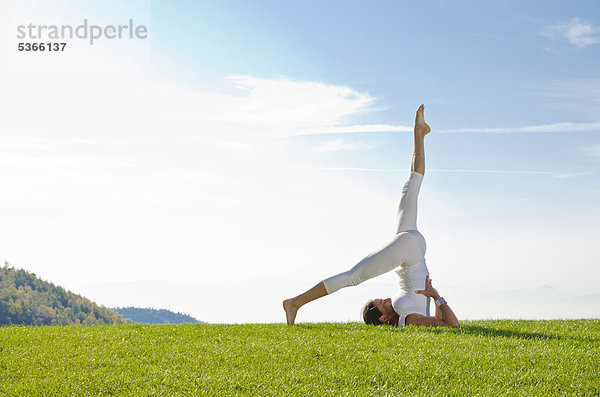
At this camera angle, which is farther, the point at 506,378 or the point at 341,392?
the point at 506,378

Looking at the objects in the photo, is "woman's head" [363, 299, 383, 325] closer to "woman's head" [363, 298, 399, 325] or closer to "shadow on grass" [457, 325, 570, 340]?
"woman's head" [363, 298, 399, 325]

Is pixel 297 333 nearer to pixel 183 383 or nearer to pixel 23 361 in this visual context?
pixel 183 383

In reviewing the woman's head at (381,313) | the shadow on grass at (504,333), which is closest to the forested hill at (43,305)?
the woman's head at (381,313)

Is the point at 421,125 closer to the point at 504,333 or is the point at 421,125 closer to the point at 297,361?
the point at 504,333

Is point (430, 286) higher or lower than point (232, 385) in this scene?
higher

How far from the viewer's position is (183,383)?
5.67 m

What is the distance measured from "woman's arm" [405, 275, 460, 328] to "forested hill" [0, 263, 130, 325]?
3796 cm

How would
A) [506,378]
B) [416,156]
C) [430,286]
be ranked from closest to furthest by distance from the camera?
[506,378] < [430,286] < [416,156]

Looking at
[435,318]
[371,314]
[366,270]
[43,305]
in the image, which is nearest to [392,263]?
[366,270]

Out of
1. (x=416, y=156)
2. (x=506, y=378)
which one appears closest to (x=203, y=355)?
(x=506, y=378)

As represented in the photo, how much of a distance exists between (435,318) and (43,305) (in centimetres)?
4436

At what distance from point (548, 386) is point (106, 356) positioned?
196 inches

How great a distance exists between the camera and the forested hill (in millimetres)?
43656

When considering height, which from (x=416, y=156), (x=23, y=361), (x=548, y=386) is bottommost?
(x=548, y=386)
